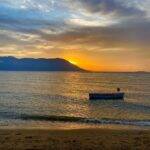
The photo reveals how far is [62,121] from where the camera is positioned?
42.1m

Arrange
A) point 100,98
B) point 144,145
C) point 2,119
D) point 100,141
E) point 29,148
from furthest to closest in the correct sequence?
1. point 100,98
2. point 2,119
3. point 100,141
4. point 144,145
5. point 29,148

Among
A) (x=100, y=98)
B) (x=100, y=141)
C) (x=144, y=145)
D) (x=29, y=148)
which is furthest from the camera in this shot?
(x=100, y=98)

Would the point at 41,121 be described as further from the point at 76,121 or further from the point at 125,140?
the point at 125,140

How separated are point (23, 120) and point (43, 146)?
21234 millimetres

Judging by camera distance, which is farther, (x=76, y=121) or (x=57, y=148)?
(x=76, y=121)

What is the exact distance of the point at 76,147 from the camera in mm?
20094

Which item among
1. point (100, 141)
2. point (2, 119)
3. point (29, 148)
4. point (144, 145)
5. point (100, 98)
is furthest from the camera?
point (100, 98)

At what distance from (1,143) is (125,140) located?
8350mm

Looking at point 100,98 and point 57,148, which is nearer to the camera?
point 57,148

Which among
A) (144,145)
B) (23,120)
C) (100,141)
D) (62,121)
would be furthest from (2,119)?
(144,145)

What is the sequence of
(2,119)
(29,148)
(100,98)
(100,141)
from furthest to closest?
1. (100,98)
2. (2,119)
3. (100,141)
4. (29,148)

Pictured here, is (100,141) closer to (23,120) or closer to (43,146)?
(43,146)

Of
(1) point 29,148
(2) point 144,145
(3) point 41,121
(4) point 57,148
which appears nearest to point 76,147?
(4) point 57,148

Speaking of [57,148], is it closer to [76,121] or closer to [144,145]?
[144,145]
